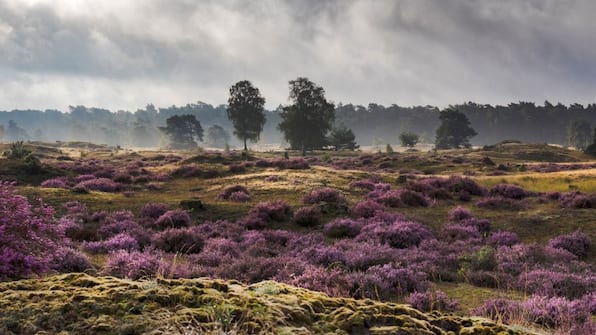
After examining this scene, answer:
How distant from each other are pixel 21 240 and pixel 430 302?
23.0 feet

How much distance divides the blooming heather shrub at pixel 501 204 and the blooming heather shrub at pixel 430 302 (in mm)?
14384

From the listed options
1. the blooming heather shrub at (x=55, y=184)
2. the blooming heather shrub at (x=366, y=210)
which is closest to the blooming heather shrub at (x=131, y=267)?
the blooming heather shrub at (x=366, y=210)

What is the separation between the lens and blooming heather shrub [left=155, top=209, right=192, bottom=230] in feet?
52.6

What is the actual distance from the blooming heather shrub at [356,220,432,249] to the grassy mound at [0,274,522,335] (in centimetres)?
942

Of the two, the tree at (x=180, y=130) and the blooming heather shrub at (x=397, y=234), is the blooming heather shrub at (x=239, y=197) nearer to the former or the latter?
the blooming heather shrub at (x=397, y=234)

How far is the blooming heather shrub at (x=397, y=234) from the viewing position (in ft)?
44.5

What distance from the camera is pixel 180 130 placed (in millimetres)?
187500

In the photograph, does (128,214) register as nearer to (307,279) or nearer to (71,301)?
(307,279)

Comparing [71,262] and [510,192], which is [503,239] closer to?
[510,192]

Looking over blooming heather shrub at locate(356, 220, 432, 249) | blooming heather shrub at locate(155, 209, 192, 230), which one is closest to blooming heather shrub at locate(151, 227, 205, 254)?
blooming heather shrub at locate(155, 209, 192, 230)

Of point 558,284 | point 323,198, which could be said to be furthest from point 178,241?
point 558,284

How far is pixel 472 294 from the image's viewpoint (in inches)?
346

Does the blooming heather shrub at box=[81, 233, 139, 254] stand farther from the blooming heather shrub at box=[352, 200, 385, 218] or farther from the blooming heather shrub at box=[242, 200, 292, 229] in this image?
the blooming heather shrub at box=[352, 200, 385, 218]

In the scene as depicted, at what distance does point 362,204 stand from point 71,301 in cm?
1594
